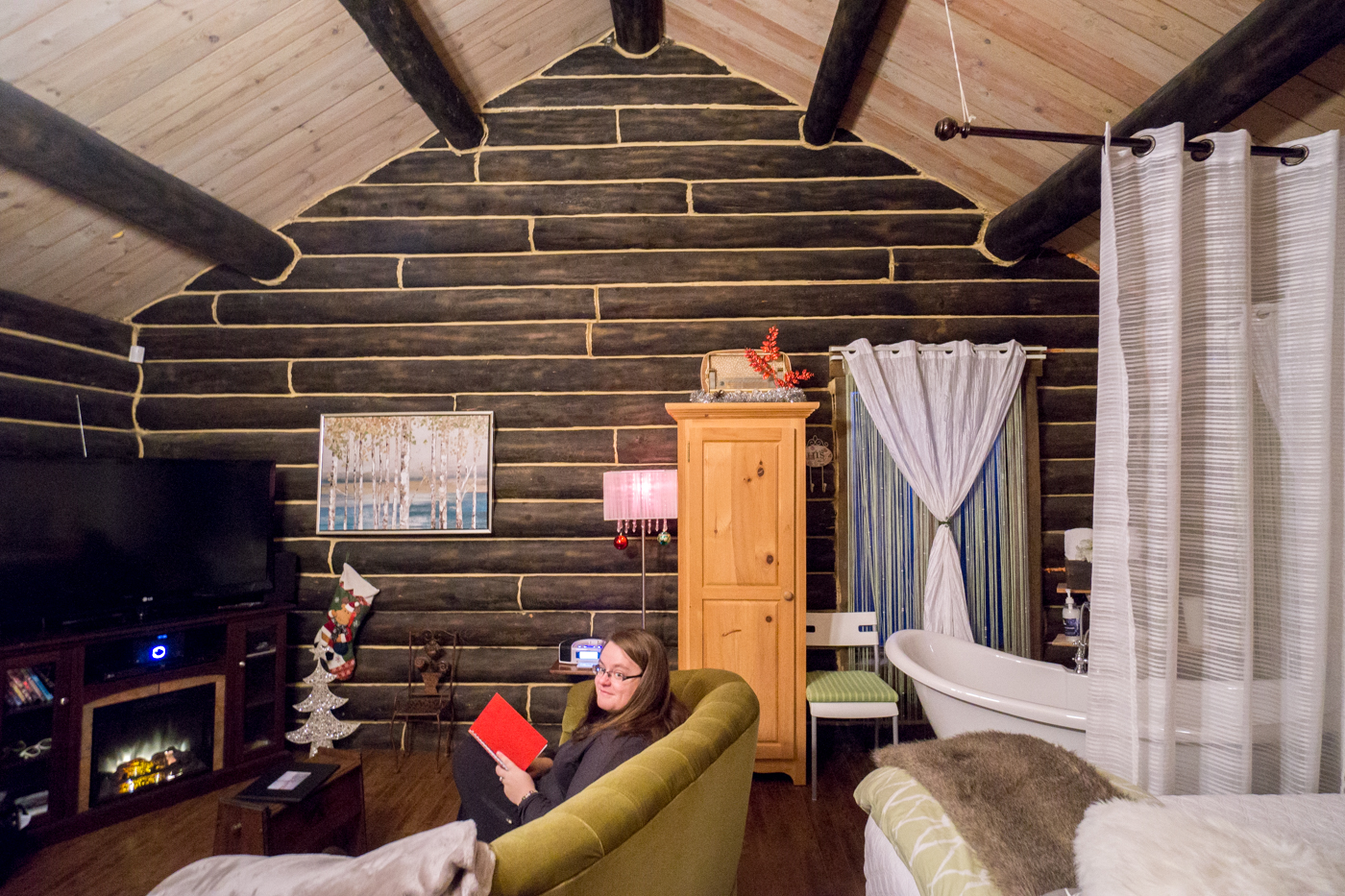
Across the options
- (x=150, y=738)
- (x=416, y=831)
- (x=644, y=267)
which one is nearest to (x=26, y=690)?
(x=150, y=738)

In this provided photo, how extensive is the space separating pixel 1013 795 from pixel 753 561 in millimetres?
1708

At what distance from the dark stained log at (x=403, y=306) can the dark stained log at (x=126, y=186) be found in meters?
0.20

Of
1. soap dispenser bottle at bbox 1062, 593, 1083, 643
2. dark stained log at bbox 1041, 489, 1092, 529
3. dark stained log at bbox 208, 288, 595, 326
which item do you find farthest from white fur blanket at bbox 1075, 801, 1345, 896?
dark stained log at bbox 208, 288, 595, 326

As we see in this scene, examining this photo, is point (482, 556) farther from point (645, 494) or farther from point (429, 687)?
point (645, 494)

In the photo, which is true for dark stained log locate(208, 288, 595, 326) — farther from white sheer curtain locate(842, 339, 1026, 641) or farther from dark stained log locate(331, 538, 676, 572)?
white sheer curtain locate(842, 339, 1026, 641)

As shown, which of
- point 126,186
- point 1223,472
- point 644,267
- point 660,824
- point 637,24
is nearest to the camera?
point 660,824

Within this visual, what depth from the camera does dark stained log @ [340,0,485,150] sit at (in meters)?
2.66

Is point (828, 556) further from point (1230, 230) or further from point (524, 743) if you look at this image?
→ point (1230, 230)

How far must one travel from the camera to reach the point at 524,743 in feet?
6.52

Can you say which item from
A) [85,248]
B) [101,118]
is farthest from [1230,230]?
[85,248]

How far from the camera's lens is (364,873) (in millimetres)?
838

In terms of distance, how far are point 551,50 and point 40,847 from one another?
444 cm

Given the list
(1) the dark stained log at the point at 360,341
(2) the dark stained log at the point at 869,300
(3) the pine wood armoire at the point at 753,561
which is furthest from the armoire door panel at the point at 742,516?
(1) the dark stained log at the point at 360,341

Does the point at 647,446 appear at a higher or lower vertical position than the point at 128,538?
higher
